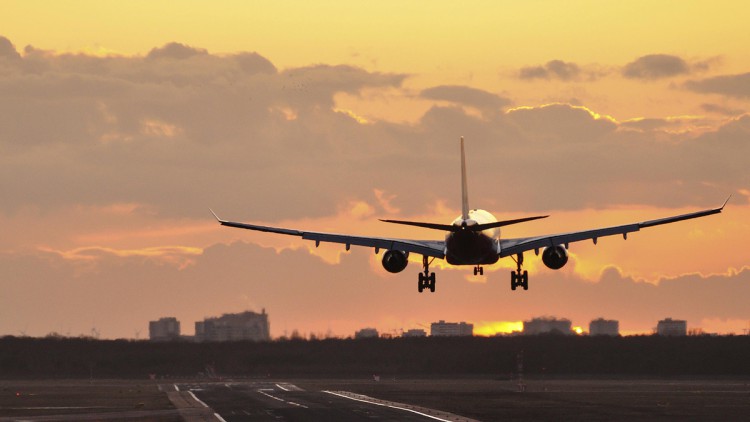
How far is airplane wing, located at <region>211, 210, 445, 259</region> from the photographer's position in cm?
9412

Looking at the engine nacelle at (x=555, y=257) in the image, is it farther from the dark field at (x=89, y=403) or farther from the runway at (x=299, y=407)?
the dark field at (x=89, y=403)

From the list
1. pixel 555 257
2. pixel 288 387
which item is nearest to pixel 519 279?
pixel 555 257

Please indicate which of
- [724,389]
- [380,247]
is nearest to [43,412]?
[380,247]

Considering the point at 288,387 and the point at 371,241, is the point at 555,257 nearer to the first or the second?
the point at 371,241

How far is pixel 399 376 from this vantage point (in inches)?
7633

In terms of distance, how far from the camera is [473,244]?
8644 centimetres

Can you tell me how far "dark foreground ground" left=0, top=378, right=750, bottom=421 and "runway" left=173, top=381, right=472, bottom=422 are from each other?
270 mm

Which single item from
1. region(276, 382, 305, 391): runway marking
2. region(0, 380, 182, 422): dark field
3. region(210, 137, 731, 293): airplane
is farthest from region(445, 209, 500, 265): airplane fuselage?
region(276, 382, 305, 391): runway marking

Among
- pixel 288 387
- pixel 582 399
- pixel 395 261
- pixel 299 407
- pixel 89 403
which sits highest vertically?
pixel 395 261

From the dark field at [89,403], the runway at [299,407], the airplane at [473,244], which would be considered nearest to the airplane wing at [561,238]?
the airplane at [473,244]

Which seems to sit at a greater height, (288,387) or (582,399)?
(288,387)

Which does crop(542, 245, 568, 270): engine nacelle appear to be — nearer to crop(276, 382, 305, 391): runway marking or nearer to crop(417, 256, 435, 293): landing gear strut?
crop(417, 256, 435, 293): landing gear strut

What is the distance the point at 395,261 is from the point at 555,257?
1221 cm

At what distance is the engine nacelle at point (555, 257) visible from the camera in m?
93.0
